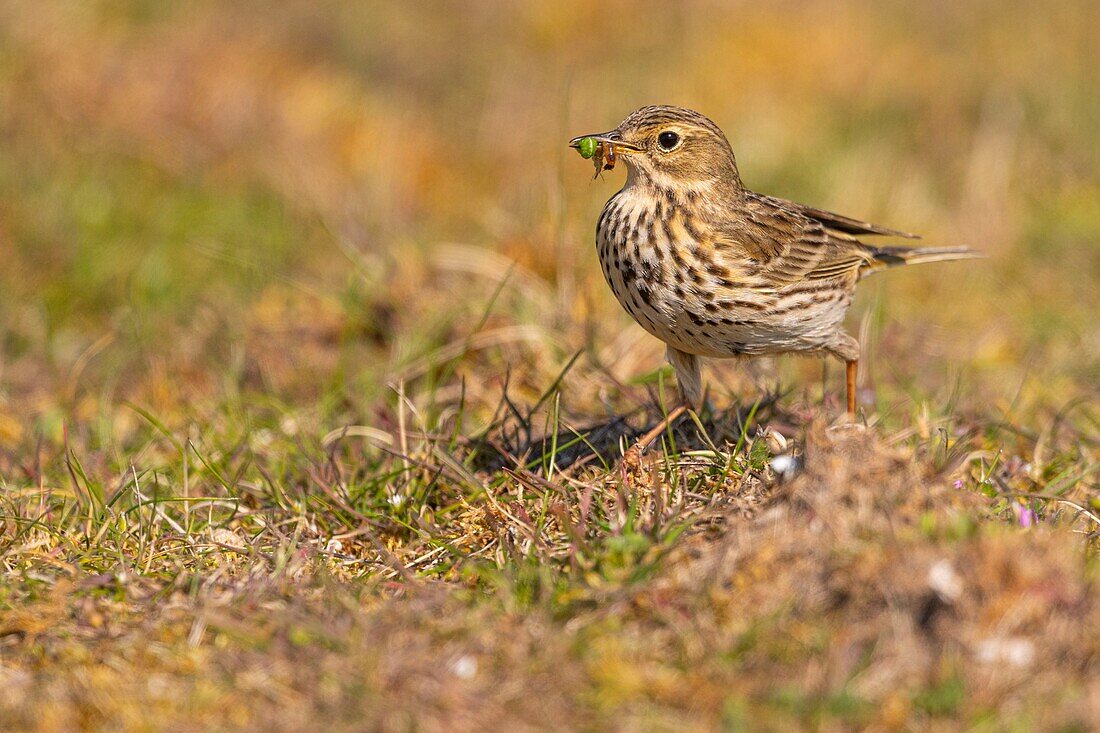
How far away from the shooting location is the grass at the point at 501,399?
3574mm

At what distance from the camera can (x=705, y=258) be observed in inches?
199

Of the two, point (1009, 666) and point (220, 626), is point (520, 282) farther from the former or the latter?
point (1009, 666)

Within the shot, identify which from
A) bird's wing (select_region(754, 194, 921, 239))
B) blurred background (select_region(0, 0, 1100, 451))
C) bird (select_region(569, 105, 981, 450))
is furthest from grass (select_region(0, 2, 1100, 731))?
bird's wing (select_region(754, 194, 921, 239))

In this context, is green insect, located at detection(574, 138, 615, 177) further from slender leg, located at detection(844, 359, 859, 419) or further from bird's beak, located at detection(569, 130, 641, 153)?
slender leg, located at detection(844, 359, 859, 419)

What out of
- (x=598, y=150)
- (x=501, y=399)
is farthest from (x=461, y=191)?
(x=598, y=150)

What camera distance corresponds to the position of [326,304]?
25.2ft

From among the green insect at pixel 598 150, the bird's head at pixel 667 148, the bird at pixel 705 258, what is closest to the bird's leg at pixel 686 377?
the bird at pixel 705 258

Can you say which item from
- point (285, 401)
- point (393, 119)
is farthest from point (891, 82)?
point (285, 401)

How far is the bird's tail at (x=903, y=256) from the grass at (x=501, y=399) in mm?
582

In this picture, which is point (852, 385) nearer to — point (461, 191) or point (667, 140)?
point (667, 140)

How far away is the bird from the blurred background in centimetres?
71

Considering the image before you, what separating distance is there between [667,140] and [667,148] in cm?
3

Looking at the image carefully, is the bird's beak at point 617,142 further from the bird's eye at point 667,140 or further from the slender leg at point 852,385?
the slender leg at point 852,385

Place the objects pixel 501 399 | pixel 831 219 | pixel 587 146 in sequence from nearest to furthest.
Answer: pixel 587 146 → pixel 501 399 → pixel 831 219
